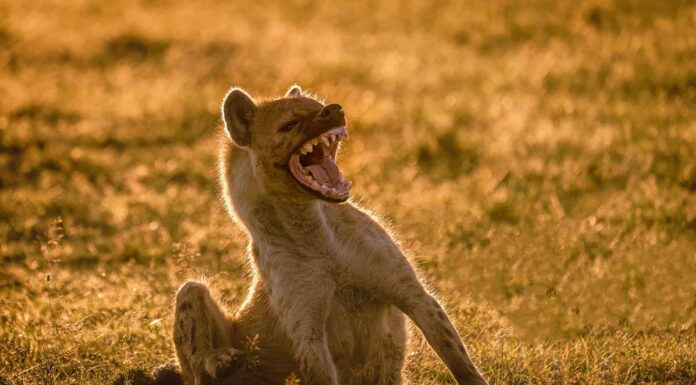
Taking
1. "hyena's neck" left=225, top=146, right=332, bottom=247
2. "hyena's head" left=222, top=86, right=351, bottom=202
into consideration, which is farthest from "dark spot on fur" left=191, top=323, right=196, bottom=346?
"hyena's head" left=222, top=86, right=351, bottom=202

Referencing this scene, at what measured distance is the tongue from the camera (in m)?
4.96

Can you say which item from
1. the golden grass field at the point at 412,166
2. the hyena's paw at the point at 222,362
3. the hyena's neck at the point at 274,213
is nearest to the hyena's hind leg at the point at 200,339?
the hyena's paw at the point at 222,362

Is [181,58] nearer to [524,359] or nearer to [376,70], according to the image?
[376,70]

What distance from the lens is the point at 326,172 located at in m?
5.00

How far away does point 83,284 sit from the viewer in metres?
7.39

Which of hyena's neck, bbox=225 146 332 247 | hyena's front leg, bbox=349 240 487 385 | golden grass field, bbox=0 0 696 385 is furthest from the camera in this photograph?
→ golden grass field, bbox=0 0 696 385

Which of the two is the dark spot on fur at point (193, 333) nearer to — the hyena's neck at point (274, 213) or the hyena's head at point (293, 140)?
the hyena's neck at point (274, 213)

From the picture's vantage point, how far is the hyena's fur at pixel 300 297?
481 centimetres

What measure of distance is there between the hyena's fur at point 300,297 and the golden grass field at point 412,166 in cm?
58

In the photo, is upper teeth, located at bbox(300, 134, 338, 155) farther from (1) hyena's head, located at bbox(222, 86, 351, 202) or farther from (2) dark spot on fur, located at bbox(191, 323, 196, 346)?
(2) dark spot on fur, located at bbox(191, 323, 196, 346)

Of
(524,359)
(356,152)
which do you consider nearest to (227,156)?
(524,359)

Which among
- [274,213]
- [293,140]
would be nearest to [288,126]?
[293,140]

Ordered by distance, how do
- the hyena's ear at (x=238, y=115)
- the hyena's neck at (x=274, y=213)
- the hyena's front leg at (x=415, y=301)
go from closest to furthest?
the hyena's front leg at (x=415, y=301)
the hyena's neck at (x=274, y=213)
the hyena's ear at (x=238, y=115)

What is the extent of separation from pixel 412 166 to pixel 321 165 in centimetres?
512
